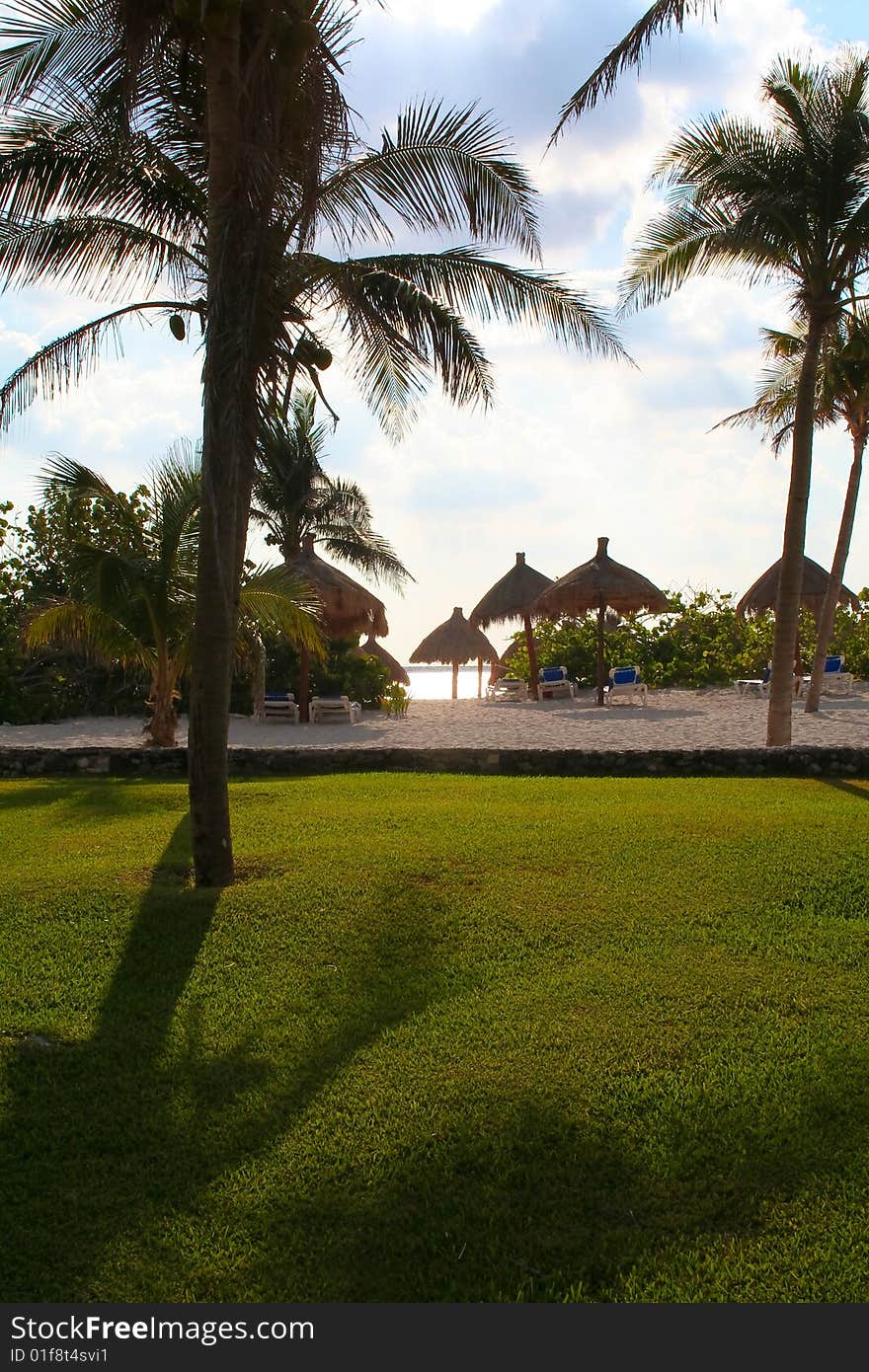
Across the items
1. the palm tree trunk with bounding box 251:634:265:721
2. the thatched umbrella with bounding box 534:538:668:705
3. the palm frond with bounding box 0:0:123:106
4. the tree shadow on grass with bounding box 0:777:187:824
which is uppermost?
the palm frond with bounding box 0:0:123:106

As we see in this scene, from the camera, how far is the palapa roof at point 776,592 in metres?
21.8

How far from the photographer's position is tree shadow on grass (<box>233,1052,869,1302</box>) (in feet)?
8.63

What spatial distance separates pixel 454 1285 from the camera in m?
2.62

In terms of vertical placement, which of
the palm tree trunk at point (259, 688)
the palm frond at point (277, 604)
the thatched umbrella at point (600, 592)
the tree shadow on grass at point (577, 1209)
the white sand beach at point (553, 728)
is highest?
the thatched umbrella at point (600, 592)

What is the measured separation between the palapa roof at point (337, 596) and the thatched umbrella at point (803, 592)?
29.9 feet

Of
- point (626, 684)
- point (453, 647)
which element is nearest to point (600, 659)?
point (626, 684)

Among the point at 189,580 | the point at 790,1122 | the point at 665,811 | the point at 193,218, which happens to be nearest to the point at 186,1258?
the point at 790,1122

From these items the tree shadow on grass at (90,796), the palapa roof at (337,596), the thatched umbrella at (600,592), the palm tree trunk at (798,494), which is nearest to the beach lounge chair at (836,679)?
the thatched umbrella at (600,592)

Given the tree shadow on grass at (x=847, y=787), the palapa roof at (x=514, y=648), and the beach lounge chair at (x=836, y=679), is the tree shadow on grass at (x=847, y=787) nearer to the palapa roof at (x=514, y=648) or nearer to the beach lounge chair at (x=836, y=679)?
the beach lounge chair at (x=836, y=679)

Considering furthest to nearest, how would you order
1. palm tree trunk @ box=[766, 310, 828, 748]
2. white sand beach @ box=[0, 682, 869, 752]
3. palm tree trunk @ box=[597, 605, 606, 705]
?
palm tree trunk @ box=[597, 605, 606, 705]
white sand beach @ box=[0, 682, 869, 752]
palm tree trunk @ box=[766, 310, 828, 748]

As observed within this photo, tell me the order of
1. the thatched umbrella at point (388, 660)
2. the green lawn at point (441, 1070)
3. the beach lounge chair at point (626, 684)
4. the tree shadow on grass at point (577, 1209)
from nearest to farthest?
the tree shadow on grass at point (577, 1209)
the green lawn at point (441, 1070)
the beach lounge chair at point (626, 684)
the thatched umbrella at point (388, 660)

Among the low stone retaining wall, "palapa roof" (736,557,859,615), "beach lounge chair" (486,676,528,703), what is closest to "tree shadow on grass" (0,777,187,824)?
the low stone retaining wall

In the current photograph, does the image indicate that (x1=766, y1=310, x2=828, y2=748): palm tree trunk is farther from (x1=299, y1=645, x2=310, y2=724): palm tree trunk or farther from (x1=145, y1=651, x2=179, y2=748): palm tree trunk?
(x1=299, y1=645, x2=310, y2=724): palm tree trunk

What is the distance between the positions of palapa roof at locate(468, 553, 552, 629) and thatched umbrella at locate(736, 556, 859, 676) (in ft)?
15.4
